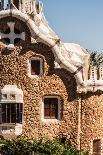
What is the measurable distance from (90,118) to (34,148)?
11.9 feet

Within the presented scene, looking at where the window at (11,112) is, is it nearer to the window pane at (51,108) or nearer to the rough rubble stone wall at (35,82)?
the rough rubble stone wall at (35,82)

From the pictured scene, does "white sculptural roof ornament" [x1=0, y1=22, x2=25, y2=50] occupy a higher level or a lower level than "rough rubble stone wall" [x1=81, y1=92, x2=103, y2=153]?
higher

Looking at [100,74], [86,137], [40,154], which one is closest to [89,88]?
[100,74]

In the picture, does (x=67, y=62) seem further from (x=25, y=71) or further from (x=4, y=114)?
(x=4, y=114)

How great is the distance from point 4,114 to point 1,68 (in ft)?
7.58

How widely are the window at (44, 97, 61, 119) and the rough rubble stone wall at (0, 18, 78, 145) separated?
0.32 meters

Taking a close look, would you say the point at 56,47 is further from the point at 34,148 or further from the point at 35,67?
the point at 34,148

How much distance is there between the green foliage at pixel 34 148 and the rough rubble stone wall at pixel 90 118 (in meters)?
1.40

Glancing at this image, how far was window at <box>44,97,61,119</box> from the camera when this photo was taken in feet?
70.8

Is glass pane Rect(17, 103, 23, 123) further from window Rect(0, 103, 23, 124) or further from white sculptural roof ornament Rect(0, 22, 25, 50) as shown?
white sculptural roof ornament Rect(0, 22, 25, 50)

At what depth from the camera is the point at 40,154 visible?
64.6 feet

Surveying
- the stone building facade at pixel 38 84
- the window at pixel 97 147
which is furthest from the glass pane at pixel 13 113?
the window at pixel 97 147

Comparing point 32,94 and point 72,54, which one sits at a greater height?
point 72,54

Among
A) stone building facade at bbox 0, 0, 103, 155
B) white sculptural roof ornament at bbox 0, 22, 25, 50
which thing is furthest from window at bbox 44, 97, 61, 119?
white sculptural roof ornament at bbox 0, 22, 25, 50
